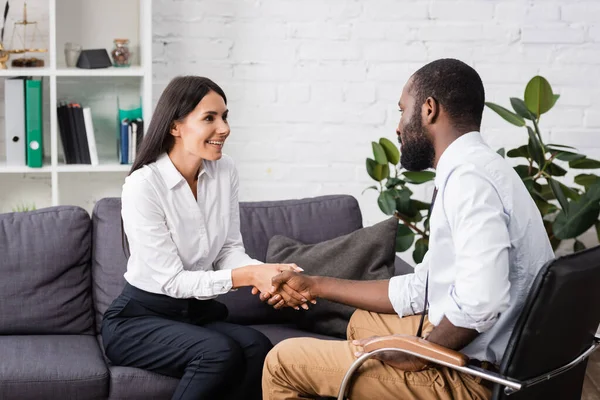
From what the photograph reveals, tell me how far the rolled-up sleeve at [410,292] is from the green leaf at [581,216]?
1.32 meters

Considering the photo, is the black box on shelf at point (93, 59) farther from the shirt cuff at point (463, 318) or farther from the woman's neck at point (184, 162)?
the shirt cuff at point (463, 318)

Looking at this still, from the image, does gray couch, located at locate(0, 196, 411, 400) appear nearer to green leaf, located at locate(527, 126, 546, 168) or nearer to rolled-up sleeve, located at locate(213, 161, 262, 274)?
rolled-up sleeve, located at locate(213, 161, 262, 274)

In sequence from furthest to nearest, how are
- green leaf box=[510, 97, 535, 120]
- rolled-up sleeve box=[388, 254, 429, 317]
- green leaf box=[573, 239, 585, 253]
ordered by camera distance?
green leaf box=[573, 239, 585, 253] → green leaf box=[510, 97, 535, 120] → rolled-up sleeve box=[388, 254, 429, 317]

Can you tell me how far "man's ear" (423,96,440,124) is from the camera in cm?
216

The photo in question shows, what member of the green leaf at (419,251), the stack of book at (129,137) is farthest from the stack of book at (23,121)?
the green leaf at (419,251)

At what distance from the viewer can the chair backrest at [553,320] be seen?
1892 mm

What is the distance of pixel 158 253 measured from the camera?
2.59m

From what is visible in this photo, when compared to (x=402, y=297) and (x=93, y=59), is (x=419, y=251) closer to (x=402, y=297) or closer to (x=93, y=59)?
(x=402, y=297)

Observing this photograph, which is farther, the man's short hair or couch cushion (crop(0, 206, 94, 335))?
couch cushion (crop(0, 206, 94, 335))

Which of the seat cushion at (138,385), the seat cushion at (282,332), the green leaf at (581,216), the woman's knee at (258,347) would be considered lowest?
the seat cushion at (138,385)

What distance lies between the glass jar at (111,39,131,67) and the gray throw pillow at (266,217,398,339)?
1.20 metres

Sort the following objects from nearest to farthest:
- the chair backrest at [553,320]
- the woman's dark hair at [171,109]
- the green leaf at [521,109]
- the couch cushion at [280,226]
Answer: the chair backrest at [553,320]
the woman's dark hair at [171,109]
the couch cushion at [280,226]
the green leaf at [521,109]

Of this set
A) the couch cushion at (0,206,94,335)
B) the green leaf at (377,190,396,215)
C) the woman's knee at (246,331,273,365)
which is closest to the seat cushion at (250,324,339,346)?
the woman's knee at (246,331,273,365)

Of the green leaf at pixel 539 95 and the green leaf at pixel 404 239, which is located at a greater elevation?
the green leaf at pixel 539 95
